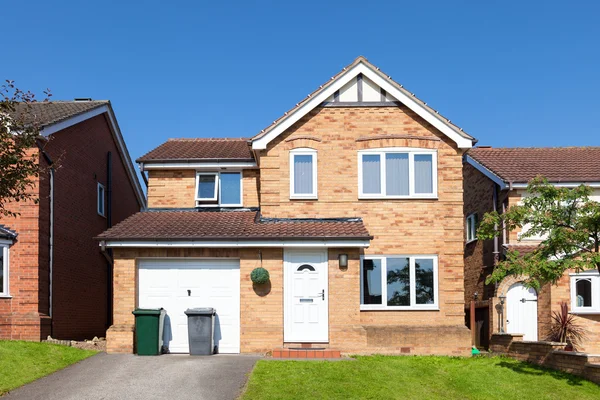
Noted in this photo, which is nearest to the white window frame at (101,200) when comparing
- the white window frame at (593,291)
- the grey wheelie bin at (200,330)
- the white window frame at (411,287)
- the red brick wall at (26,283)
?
the red brick wall at (26,283)

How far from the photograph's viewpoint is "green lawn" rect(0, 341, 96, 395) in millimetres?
14711

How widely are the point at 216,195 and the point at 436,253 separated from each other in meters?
6.99

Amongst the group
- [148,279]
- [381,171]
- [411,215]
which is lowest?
[148,279]

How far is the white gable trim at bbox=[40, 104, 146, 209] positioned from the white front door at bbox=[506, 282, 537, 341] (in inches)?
565

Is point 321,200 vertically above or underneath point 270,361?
above

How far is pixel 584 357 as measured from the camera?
50.8ft

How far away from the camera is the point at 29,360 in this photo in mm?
16188

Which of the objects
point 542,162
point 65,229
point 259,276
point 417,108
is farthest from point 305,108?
point 542,162

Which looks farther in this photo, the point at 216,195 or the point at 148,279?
the point at 216,195

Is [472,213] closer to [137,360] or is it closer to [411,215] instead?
[411,215]

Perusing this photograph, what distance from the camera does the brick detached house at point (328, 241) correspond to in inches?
719

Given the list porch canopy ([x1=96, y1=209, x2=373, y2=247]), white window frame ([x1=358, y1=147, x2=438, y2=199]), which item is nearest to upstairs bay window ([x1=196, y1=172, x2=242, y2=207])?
porch canopy ([x1=96, y1=209, x2=373, y2=247])

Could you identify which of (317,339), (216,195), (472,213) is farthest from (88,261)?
(472,213)

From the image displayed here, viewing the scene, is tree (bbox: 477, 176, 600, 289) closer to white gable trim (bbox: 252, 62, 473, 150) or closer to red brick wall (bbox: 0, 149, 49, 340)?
white gable trim (bbox: 252, 62, 473, 150)
